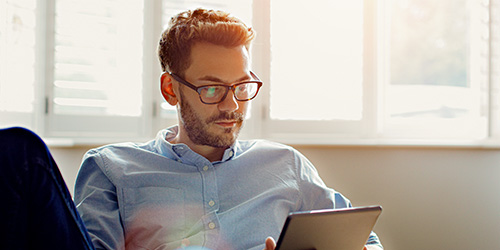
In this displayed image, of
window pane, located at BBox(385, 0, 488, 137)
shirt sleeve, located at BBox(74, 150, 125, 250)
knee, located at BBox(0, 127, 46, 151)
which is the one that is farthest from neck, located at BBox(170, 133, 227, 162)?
window pane, located at BBox(385, 0, 488, 137)

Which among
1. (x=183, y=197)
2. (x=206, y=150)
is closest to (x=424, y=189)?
(x=206, y=150)

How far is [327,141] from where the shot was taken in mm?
2141

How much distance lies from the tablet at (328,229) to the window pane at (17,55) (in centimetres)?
130

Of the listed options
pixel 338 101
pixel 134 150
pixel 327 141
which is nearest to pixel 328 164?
pixel 327 141

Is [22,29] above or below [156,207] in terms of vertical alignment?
above

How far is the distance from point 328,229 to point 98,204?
1.93 ft

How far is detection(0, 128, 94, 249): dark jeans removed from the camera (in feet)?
2.42

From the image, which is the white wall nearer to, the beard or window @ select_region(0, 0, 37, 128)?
the beard

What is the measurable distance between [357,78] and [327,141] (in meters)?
0.39

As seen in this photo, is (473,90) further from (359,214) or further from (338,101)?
(359,214)

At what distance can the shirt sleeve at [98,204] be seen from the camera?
1.15 metres

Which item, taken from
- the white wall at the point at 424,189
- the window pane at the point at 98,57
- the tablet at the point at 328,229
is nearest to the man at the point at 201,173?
the tablet at the point at 328,229

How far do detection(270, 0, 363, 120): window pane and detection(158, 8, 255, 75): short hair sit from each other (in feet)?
2.72

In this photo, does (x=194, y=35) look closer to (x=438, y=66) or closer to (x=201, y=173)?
(x=201, y=173)
